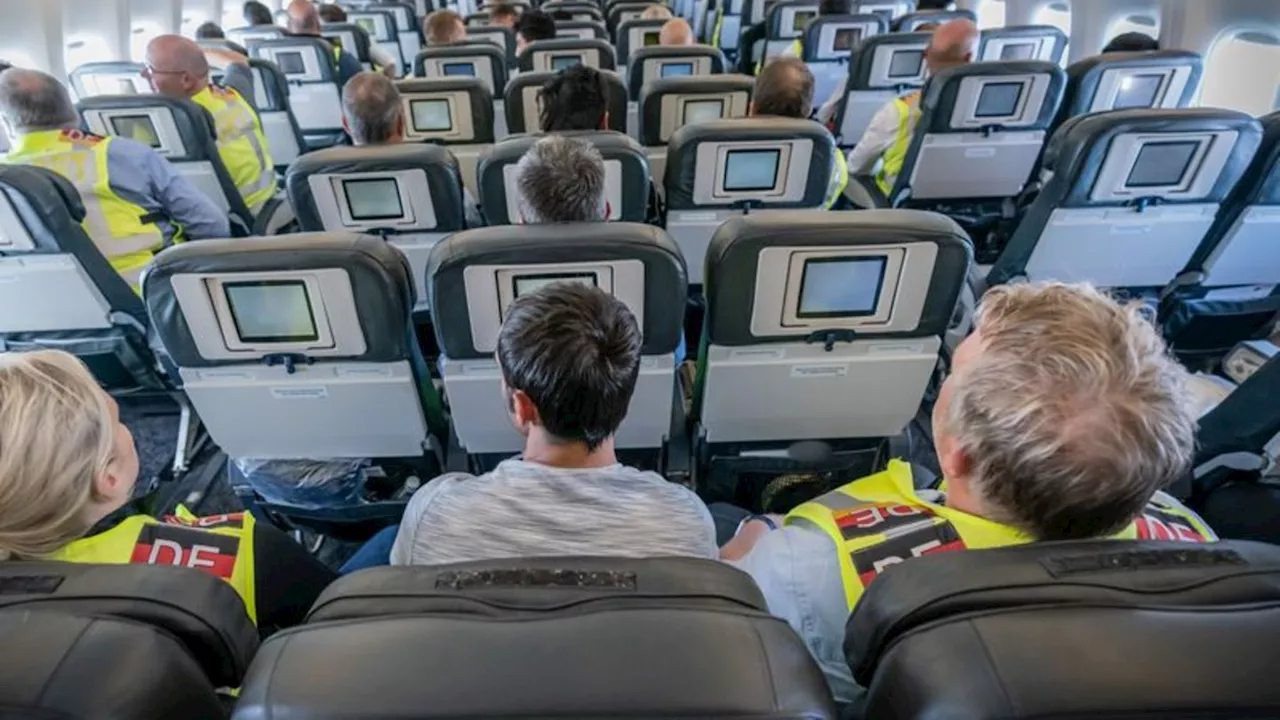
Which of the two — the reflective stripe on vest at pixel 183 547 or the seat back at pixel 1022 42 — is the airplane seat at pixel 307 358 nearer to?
the reflective stripe on vest at pixel 183 547

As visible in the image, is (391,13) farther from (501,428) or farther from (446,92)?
(501,428)

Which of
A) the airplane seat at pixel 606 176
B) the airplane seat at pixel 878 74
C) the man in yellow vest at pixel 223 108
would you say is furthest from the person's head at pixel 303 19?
the airplane seat at pixel 878 74

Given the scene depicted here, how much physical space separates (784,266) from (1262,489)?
1.44m

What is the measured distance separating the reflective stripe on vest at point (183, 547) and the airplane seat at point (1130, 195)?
270 cm

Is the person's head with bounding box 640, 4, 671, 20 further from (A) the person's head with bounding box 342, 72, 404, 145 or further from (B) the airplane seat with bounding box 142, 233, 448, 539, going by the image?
(B) the airplane seat with bounding box 142, 233, 448, 539

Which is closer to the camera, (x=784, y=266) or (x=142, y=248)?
(x=784, y=266)

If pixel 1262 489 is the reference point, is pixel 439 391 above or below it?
below

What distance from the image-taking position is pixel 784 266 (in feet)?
5.96

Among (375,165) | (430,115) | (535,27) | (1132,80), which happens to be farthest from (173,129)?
(1132,80)

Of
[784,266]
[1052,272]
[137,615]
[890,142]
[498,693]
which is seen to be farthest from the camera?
[890,142]

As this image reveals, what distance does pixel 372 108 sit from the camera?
10.0 ft

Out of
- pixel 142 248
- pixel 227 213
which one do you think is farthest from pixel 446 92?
pixel 142 248

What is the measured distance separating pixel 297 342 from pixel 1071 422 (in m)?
1.80

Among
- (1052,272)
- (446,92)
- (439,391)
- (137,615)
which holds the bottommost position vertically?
(439,391)
